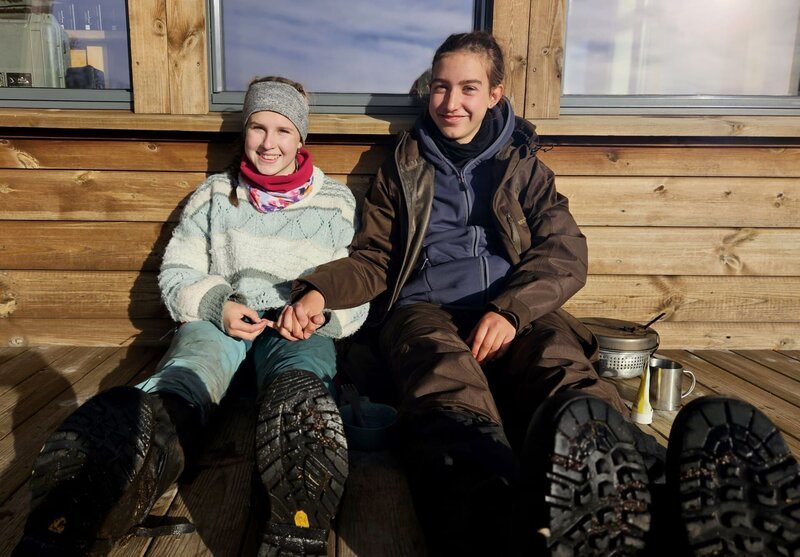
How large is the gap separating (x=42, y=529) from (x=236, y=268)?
3.96ft

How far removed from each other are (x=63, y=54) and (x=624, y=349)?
257cm

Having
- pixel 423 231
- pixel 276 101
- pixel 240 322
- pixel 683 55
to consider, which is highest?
pixel 683 55

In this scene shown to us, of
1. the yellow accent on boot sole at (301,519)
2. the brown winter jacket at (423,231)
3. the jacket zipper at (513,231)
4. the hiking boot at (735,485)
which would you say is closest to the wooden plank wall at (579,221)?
the brown winter jacket at (423,231)

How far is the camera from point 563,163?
275 centimetres

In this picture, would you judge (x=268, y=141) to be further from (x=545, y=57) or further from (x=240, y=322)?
(x=545, y=57)

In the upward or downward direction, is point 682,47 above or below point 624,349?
above

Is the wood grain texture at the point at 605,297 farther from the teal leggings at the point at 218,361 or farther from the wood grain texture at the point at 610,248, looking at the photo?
the teal leggings at the point at 218,361

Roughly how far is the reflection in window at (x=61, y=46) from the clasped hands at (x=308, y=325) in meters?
1.27

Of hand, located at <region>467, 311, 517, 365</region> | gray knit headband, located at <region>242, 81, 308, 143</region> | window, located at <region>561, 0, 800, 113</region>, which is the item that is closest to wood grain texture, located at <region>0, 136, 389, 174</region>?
gray knit headband, located at <region>242, 81, 308, 143</region>

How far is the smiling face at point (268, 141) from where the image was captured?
222 centimetres

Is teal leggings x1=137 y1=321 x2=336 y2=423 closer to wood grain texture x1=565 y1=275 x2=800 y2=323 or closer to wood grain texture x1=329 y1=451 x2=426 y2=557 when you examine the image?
wood grain texture x1=329 y1=451 x2=426 y2=557

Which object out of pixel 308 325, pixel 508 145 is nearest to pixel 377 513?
pixel 308 325

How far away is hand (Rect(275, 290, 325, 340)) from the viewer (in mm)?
2025

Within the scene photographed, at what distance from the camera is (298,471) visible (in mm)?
1287
